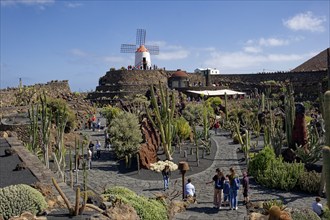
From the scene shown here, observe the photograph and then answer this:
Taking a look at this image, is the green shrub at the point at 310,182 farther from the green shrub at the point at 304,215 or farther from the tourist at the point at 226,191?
the green shrub at the point at 304,215

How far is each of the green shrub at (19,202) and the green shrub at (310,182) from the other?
805cm

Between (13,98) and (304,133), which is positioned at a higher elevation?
(13,98)

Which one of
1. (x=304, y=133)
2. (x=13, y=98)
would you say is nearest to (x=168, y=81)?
(x=13, y=98)

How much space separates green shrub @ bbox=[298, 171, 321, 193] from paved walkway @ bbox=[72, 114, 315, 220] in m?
0.34

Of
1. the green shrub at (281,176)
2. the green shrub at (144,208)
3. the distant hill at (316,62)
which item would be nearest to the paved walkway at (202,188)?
the green shrub at (281,176)

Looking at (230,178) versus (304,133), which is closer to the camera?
(230,178)

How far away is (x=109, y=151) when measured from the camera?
766 inches

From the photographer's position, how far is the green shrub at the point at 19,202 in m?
6.38

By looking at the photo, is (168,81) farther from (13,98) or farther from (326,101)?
(326,101)

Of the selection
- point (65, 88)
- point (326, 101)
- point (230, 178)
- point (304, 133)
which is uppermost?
point (65, 88)

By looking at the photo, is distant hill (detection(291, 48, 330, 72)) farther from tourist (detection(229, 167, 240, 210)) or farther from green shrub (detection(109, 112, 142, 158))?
tourist (detection(229, 167, 240, 210))

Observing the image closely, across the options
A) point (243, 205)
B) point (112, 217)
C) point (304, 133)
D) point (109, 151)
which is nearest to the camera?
point (112, 217)

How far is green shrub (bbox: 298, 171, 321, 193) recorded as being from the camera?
11727 millimetres

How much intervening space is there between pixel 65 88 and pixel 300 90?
2584 cm
